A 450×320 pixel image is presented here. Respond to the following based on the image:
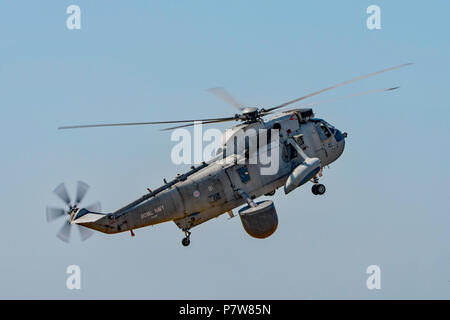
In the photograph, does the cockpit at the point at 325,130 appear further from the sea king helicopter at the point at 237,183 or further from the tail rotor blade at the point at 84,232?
the tail rotor blade at the point at 84,232

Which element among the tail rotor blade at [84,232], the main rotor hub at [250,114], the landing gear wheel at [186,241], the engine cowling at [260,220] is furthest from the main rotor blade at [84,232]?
the main rotor hub at [250,114]

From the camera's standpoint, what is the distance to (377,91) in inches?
1857

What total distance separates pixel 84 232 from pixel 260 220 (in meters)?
8.70

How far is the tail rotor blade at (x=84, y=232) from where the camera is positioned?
151 ft

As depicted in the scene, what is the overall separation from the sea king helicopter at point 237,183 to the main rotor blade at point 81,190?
50mm

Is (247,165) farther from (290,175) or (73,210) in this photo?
(73,210)

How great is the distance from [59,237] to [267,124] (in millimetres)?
12619

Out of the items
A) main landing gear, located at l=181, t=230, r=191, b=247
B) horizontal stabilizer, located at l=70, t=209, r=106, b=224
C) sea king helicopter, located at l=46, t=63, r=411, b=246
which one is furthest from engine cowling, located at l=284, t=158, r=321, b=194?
horizontal stabilizer, located at l=70, t=209, r=106, b=224

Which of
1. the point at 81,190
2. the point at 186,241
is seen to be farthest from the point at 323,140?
the point at 81,190

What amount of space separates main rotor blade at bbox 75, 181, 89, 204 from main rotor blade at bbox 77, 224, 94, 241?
5.12 feet

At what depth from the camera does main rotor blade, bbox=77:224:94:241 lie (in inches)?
1816

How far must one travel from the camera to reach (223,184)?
158ft

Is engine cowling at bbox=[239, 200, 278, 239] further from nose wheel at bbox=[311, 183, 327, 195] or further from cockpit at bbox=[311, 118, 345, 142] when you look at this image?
cockpit at bbox=[311, 118, 345, 142]

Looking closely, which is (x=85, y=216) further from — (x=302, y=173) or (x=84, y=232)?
(x=302, y=173)
